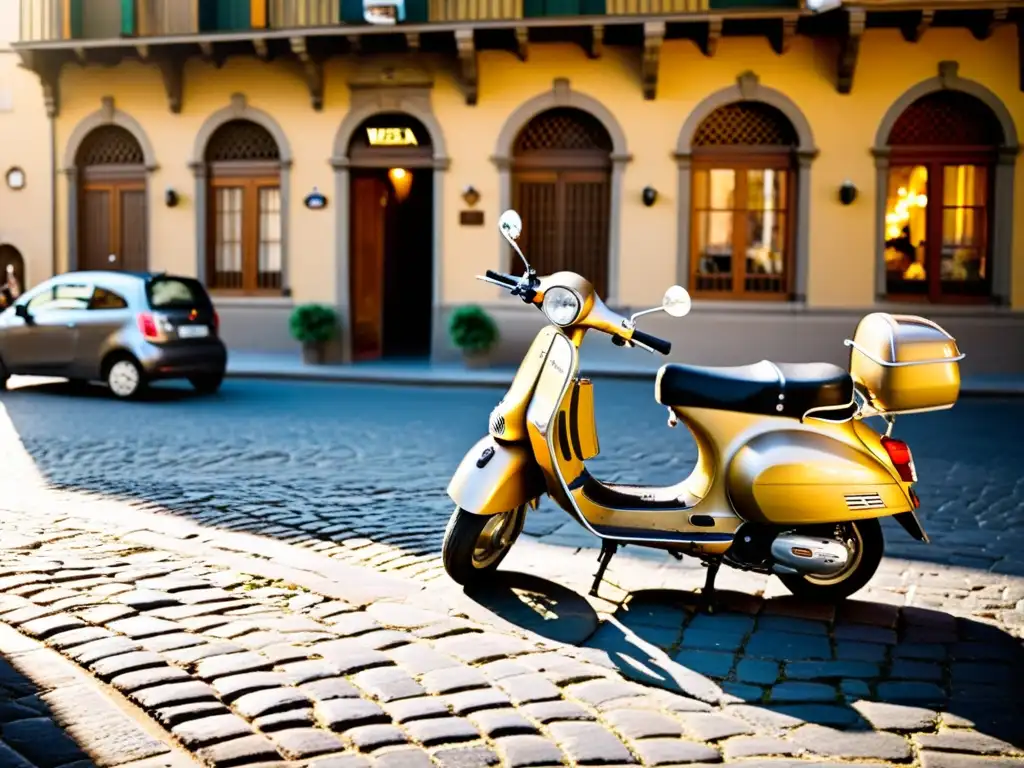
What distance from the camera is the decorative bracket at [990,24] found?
16.8 meters

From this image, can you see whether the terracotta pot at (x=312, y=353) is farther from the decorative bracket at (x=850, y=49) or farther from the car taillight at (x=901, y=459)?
the car taillight at (x=901, y=459)

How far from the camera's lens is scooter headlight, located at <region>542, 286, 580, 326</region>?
16.8ft

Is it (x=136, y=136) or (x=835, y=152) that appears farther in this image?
(x=136, y=136)

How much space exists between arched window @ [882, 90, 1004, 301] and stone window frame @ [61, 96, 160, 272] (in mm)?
11773

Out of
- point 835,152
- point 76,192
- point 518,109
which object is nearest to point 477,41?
point 518,109

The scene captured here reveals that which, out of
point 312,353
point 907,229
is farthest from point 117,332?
point 907,229

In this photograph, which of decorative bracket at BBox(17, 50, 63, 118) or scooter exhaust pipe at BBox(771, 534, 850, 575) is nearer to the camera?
scooter exhaust pipe at BBox(771, 534, 850, 575)

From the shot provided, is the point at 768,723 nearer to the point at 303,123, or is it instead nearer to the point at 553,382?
the point at 553,382

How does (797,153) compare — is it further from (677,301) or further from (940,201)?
(677,301)

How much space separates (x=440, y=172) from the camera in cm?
1916

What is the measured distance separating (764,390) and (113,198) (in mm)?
18028

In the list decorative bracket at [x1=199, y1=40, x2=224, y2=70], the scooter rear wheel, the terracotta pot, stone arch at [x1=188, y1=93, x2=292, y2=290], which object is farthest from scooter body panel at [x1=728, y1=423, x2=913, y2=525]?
decorative bracket at [x1=199, y1=40, x2=224, y2=70]

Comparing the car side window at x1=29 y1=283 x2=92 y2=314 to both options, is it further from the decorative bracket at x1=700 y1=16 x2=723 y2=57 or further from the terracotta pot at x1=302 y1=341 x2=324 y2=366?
the decorative bracket at x1=700 y1=16 x2=723 y2=57

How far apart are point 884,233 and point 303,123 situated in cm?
909
